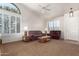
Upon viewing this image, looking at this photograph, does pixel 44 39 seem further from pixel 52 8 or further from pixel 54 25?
pixel 52 8

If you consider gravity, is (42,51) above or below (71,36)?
below

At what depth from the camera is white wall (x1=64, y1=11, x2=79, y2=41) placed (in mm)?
1977

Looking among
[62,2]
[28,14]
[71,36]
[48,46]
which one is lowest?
[48,46]

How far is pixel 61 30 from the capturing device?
6.63ft

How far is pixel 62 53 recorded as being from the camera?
1.98 metres

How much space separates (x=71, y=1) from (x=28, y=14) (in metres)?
A: 0.87

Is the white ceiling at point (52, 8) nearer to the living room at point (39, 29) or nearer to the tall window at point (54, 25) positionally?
the living room at point (39, 29)

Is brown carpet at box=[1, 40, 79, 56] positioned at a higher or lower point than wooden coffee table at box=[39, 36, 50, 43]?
lower

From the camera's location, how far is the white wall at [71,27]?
1977 millimetres

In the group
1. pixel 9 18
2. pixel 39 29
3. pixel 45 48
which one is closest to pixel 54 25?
pixel 39 29

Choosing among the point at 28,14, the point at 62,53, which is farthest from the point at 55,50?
the point at 28,14

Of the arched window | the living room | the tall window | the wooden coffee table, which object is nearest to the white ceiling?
the living room

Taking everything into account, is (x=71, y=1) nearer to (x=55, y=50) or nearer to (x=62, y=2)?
(x=62, y=2)

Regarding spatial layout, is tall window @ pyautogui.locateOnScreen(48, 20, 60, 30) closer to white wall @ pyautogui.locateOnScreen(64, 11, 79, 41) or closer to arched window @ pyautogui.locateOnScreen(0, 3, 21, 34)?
white wall @ pyautogui.locateOnScreen(64, 11, 79, 41)
